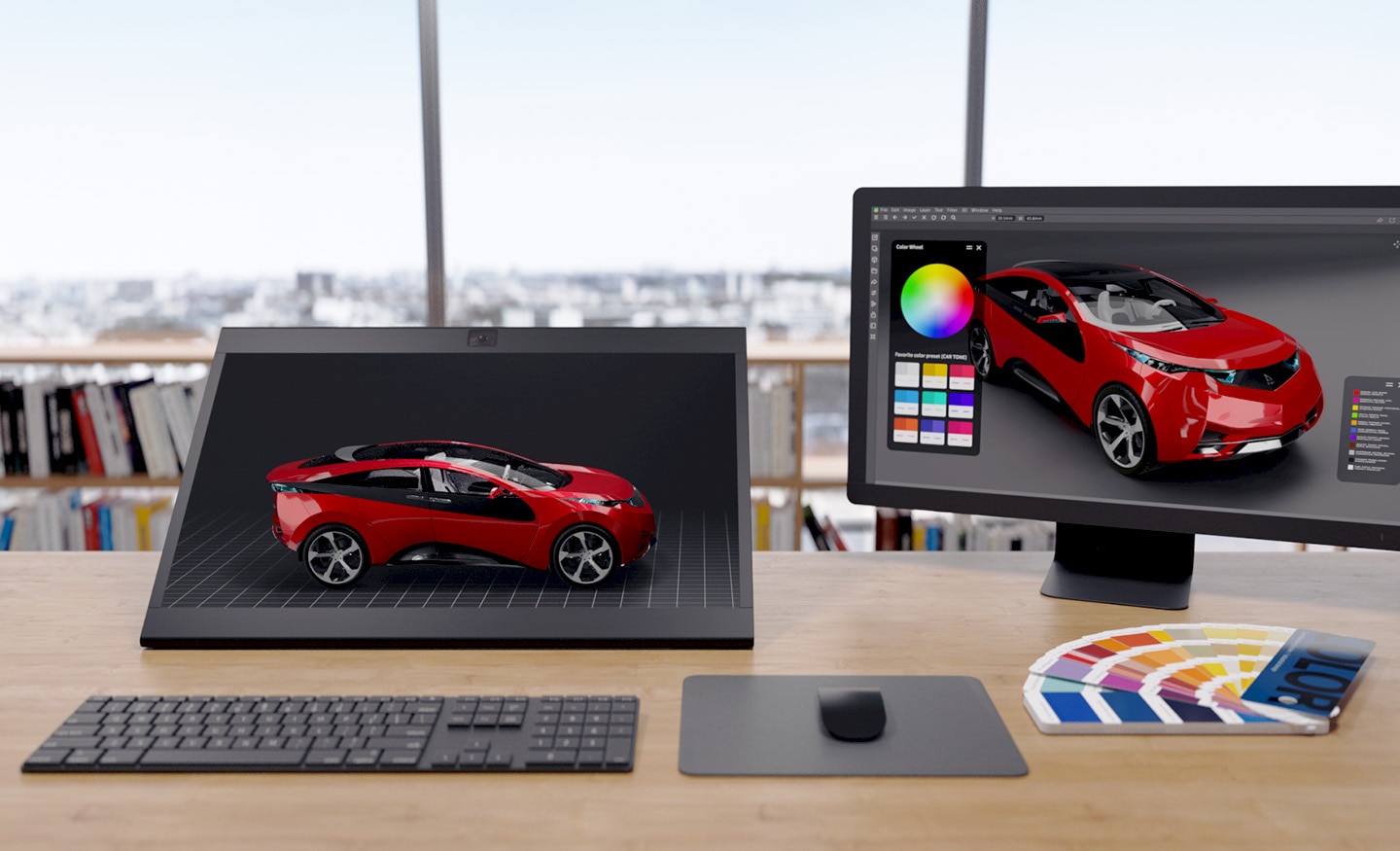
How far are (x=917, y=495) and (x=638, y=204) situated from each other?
80.5 inches

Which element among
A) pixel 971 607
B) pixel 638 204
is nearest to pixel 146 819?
pixel 971 607

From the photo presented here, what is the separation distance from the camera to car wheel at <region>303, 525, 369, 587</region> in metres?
1.03

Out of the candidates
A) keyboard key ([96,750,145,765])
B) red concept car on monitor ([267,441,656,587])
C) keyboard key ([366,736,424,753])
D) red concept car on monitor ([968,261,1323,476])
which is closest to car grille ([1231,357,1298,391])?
red concept car on monitor ([968,261,1323,476])

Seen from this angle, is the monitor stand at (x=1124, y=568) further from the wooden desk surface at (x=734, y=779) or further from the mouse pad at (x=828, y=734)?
the mouse pad at (x=828, y=734)

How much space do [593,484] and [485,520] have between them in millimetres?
119

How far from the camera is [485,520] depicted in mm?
1028

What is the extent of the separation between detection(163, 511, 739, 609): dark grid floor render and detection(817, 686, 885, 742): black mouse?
199mm

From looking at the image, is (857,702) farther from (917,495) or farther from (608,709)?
(917,495)

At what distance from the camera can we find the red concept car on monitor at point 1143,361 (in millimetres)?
1036

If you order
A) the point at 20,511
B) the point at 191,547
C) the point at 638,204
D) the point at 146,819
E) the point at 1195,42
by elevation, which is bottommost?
the point at 20,511

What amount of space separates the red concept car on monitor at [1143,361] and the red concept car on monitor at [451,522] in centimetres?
49

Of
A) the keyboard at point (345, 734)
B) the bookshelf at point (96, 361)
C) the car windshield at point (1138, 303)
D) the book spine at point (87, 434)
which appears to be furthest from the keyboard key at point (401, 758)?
the book spine at point (87, 434)

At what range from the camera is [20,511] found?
284 cm

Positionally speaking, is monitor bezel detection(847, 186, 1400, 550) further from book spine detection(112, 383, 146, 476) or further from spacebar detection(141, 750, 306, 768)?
book spine detection(112, 383, 146, 476)
